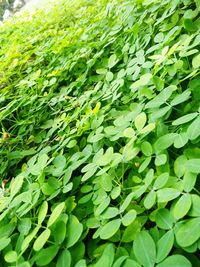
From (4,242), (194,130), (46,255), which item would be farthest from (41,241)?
(194,130)

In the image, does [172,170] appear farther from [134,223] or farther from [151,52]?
[151,52]

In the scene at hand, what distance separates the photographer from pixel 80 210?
0.92m

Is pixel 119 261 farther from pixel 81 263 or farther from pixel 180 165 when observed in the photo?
pixel 180 165

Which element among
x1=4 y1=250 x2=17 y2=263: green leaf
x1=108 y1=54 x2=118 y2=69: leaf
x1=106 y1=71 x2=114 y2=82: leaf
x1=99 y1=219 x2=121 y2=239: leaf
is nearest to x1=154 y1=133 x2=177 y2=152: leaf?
x1=99 y1=219 x2=121 y2=239: leaf

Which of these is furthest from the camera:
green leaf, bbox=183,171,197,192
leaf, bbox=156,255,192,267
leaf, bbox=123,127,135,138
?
leaf, bbox=123,127,135,138

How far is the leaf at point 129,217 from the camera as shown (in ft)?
Answer: 2.46

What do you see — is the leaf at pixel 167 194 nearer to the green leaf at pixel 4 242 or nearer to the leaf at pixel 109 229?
the leaf at pixel 109 229

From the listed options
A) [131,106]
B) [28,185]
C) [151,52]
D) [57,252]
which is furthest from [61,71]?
[57,252]

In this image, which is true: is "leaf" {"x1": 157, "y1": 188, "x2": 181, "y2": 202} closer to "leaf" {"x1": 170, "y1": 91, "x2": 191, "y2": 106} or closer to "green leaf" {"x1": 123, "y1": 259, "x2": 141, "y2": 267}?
"green leaf" {"x1": 123, "y1": 259, "x2": 141, "y2": 267}

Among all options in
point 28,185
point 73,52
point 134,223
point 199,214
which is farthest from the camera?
point 73,52

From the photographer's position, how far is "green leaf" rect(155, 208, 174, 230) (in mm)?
712

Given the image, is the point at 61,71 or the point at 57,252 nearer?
the point at 57,252

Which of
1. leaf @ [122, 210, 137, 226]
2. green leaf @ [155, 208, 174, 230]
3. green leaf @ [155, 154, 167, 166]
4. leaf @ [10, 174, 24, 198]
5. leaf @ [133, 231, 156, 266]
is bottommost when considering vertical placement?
green leaf @ [155, 208, 174, 230]

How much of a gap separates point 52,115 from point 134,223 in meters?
0.91
